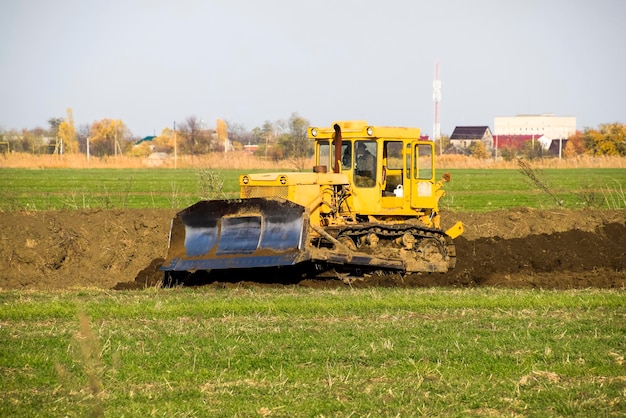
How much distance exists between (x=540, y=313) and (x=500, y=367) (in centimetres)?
330

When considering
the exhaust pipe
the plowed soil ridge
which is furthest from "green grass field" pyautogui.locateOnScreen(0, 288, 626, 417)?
the exhaust pipe

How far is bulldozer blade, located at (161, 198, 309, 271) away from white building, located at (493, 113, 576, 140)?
147282 millimetres

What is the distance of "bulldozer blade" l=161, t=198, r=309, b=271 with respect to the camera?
559 inches

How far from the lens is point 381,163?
54.4 feet

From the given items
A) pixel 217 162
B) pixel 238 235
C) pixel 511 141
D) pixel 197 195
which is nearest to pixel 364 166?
pixel 238 235

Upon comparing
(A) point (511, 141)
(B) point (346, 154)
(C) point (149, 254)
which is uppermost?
(B) point (346, 154)

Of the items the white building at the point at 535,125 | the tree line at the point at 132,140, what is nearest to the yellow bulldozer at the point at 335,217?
the tree line at the point at 132,140

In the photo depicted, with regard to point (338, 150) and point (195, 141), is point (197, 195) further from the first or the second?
point (195, 141)

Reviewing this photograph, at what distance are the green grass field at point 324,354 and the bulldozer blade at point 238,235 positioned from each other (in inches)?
25.1

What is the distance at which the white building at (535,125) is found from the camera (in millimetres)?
159750

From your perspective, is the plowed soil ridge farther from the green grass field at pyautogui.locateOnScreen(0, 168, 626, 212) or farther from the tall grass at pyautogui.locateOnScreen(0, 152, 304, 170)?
the tall grass at pyautogui.locateOnScreen(0, 152, 304, 170)

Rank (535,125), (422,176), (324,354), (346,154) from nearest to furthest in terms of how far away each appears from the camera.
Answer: (324,354) < (346,154) < (422,176) < (535,125)

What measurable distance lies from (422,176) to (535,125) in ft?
→ 499

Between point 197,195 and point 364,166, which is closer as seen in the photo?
point 364,166
